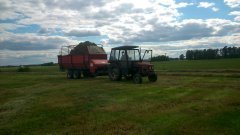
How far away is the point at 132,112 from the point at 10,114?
3.80 meters

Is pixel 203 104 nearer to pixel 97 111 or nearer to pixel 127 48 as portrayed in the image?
pixel 97 111

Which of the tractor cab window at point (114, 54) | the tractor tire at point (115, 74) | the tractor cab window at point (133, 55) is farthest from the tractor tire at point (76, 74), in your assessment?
the tractor cab window at point (133, 55)

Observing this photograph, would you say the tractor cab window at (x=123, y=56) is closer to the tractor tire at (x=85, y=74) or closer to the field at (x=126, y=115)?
the tractor tire at (x=85, y=74)

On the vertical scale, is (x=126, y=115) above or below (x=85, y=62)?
below

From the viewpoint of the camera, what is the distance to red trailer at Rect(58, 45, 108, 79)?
24.6m

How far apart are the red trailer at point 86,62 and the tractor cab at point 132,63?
2.70 metres

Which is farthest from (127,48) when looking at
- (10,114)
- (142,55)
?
(10,114)

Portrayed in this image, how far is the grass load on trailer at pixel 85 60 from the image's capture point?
80.7ft

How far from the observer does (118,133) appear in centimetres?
757

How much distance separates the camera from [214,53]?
103 m

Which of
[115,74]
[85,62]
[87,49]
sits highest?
[87,49]

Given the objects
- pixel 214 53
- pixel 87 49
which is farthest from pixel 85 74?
pixel 214 53

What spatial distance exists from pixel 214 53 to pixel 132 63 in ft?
286

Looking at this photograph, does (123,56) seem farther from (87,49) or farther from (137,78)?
(87,49)
